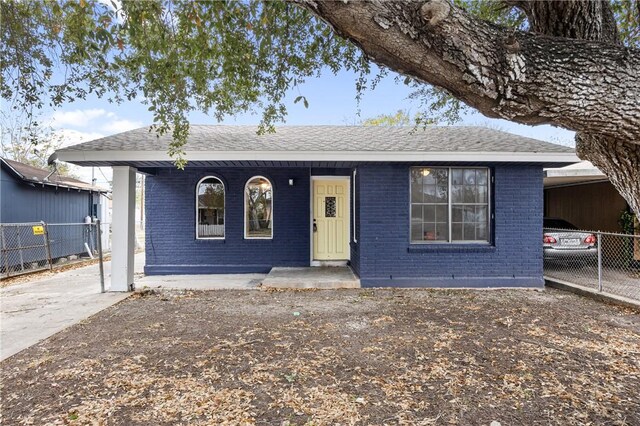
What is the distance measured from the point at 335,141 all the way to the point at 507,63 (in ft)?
20.2

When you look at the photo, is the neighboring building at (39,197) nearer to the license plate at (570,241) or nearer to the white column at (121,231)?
the white column at (121,231)

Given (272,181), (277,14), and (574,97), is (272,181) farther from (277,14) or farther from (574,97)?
(574,97)

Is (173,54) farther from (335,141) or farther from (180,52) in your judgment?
(335,141)

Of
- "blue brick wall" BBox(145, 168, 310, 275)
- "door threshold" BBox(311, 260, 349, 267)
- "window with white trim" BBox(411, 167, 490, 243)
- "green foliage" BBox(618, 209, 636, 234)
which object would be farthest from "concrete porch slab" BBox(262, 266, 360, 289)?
"green foliage" BBox(618, 209, 636, 234)

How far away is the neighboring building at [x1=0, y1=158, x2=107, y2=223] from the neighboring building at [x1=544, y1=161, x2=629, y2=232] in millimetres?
14764

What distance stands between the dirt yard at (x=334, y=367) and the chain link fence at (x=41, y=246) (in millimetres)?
3883

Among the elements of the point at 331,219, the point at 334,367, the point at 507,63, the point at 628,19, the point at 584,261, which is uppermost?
the point at 628,19

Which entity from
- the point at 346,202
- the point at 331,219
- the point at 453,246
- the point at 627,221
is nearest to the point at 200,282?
the point at 331,219

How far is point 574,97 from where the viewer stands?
2.00 metres

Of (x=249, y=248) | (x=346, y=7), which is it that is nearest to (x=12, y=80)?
(x=346, y=7)

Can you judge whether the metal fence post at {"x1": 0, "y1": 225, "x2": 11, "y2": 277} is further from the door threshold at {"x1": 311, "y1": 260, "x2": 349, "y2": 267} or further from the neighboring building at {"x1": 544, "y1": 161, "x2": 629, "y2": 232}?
the neighboring building at {"x1": 544, "y1": 161, "x2": 629, "y2": 232}

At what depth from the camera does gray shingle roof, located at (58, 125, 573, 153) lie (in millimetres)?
7164

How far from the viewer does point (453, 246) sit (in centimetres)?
768

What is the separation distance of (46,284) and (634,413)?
10.4 m
